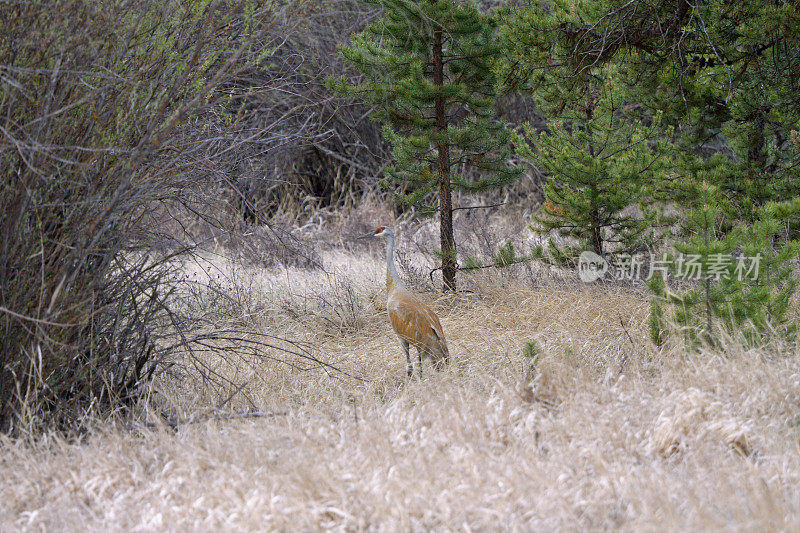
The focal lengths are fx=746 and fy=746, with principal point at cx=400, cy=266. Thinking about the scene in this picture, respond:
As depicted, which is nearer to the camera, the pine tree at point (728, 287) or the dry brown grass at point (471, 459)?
the dry brown grass at point (471, 459)

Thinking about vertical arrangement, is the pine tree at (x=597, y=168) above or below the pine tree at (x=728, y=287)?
above

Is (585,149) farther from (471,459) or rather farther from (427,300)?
(471,459)

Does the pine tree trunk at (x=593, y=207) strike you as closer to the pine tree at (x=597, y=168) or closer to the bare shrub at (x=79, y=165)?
the pine tree at (x=597, y=168)

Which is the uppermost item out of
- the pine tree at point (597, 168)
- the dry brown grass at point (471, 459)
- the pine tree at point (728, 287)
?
the pine tree at point (597, 168)

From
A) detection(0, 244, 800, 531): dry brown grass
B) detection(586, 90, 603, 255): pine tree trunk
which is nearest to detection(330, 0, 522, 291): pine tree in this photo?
detection(586, 90, 603, 255): pine tree trunk

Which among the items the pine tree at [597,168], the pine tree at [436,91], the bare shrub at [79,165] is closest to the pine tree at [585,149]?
the pine tree at [597,168]

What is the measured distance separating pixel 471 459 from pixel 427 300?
162 inches

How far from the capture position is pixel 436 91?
21.3ft

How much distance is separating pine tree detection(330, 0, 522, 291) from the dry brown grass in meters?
2.46

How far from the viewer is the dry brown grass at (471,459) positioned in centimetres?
274

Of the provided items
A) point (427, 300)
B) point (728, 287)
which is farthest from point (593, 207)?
point (728, 287)

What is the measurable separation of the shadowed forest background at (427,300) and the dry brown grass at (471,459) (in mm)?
16

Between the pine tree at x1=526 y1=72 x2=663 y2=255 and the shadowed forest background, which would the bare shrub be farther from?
the pine tree at x1=526 y1=72 x2=663 y2=255

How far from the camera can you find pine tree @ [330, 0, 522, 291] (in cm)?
638
